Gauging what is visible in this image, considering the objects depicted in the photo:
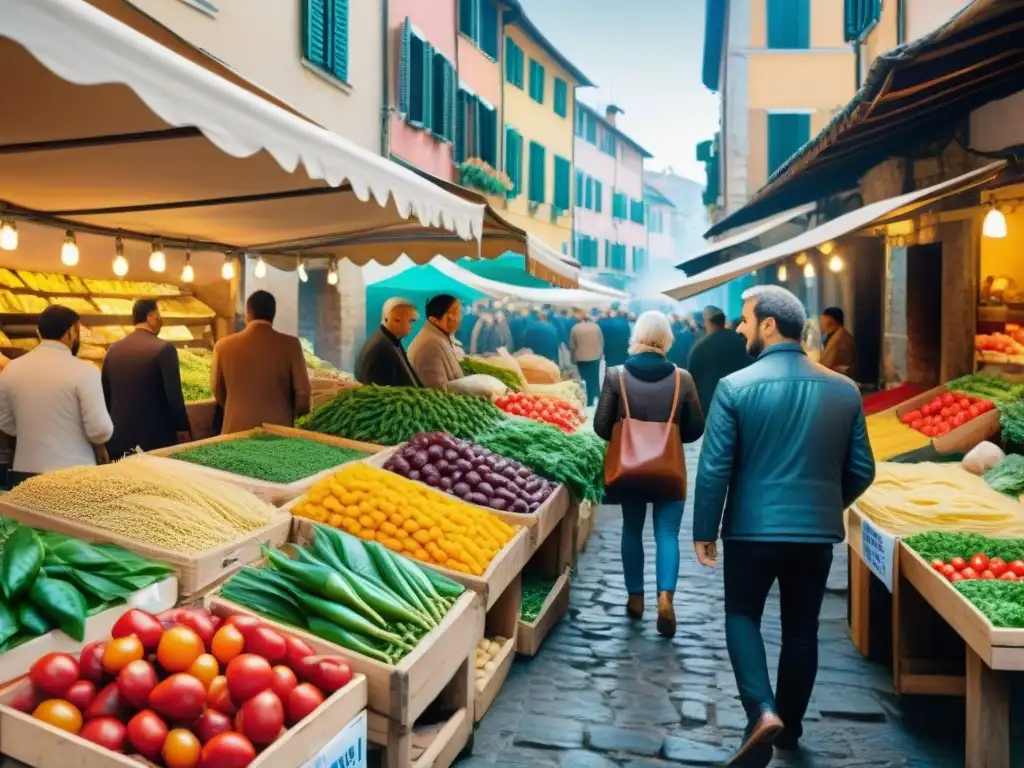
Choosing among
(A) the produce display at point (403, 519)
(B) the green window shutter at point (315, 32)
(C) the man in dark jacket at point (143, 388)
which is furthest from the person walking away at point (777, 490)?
(B) the green window shutter at point (315, 32)

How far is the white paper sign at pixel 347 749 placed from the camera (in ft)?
8.64

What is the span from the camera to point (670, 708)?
175 inches

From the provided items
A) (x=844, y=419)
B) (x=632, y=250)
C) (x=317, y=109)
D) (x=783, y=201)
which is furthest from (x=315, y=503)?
(x=632, y=250)

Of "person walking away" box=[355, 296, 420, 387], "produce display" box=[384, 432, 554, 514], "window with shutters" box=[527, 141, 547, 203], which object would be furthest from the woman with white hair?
"window with shutters" box=[527, 141, 547, 203]

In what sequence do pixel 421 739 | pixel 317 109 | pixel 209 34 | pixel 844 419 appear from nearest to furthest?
pixel 421 739
pixel 844 419
pixel 209 34
pixel 317 109

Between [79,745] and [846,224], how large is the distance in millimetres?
6735

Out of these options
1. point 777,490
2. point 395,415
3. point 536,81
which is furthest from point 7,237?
point 536,81

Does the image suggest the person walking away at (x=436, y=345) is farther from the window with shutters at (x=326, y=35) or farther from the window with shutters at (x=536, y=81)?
the window with shutters at (x=536, y=81)

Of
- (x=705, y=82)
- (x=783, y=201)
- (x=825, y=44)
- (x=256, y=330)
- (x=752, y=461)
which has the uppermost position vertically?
A: (x=705, y=82)

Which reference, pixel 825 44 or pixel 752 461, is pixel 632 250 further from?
pixel 752 461

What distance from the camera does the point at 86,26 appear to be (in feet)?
7.90

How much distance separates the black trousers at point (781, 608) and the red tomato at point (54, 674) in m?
2.56

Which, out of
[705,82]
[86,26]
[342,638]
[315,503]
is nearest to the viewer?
[86,26]

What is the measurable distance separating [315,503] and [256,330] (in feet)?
8.05
